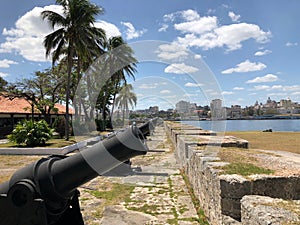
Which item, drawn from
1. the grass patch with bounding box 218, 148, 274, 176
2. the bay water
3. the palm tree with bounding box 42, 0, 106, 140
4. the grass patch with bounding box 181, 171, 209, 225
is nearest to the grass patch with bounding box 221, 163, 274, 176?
the grass patch with bounding box 218, 148, 274, 176

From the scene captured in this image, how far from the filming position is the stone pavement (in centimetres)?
418

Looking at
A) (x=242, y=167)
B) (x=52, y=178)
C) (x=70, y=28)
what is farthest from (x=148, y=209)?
(x=70, y=28)

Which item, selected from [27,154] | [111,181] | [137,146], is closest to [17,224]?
[137,146]

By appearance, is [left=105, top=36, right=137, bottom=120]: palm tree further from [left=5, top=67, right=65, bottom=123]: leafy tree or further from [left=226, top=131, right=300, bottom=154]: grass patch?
[left=226, top=131, right=300, bottom=154]: grass patch

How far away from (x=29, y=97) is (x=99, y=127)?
9.42 meters

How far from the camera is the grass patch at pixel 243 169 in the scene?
10.5ft

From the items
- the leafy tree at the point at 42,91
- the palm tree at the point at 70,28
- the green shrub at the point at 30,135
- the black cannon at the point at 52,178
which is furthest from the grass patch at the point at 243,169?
the leafy tree at the point at 42,91

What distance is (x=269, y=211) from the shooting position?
6.61 ft

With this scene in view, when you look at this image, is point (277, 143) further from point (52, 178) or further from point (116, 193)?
point (52, 178)

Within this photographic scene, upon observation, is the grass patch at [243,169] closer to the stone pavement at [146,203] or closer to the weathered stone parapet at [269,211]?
Answer: the weathered stone parapet at [269,211]

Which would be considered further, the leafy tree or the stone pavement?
the leafy tree

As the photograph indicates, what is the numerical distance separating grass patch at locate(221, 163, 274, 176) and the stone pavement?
1084mm

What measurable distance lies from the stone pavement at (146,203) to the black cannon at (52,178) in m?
2.05

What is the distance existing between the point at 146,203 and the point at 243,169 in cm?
222
